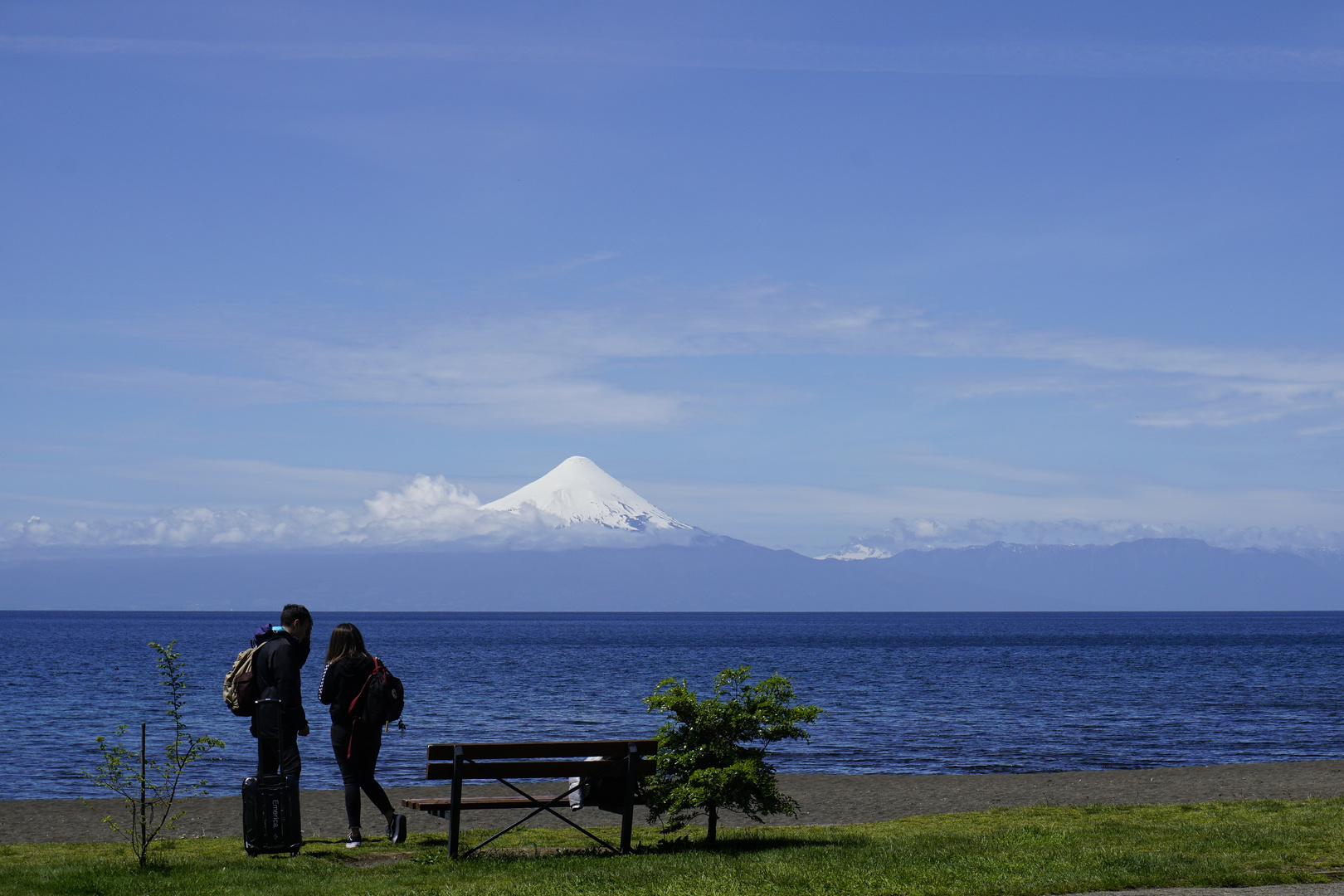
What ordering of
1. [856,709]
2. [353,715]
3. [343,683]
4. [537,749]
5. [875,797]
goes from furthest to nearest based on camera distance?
[856,709], [875,797], [353,715], [343,683], [537,749]

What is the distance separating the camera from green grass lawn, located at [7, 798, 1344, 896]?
930 cm

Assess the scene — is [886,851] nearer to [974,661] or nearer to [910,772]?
[910,772]

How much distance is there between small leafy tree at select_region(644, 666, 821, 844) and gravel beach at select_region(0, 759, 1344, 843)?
4682 mm

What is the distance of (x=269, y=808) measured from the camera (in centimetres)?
1077

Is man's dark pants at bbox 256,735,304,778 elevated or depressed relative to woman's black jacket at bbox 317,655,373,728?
depressed

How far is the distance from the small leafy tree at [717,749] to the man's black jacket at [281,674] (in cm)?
326

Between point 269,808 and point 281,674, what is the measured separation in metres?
1.21

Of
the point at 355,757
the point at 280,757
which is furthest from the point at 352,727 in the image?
the point at 280,757

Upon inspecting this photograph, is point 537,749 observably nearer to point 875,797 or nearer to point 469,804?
point 469,804

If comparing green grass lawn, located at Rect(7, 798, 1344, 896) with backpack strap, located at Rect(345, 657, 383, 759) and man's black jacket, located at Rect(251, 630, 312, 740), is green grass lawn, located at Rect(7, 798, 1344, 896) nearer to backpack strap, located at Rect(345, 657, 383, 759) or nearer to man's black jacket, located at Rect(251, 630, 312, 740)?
backpack strap, located at Rect(345, 657, 383, 759)

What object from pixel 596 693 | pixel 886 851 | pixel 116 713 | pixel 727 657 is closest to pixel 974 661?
pixel 727 657

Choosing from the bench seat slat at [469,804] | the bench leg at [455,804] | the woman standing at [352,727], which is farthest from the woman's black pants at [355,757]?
the bench leg at [455,804]

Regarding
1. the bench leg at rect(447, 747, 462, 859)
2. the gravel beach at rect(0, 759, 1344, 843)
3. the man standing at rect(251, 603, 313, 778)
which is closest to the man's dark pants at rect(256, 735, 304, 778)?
the man standing at rect(251, 603, 313, 778)

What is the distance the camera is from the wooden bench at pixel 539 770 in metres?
10.6
